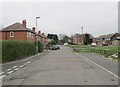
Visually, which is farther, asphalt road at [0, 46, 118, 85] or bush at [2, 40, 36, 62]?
bush at [2, 40, 36, 62]

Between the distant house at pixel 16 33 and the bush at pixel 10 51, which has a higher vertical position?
the distant house at pixel 16 33

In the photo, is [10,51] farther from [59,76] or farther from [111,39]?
[111,39]

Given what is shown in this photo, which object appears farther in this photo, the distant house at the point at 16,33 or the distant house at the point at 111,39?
the distant house at the point at 111,39

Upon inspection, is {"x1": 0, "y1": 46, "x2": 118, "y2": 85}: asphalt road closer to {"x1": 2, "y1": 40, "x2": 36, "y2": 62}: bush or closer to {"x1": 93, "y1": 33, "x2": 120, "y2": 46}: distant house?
{"x1": 2, "y1": 40, "x2": 36, "y2": 62}: bush

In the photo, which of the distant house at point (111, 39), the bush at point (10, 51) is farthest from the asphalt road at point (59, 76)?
the distant house at point (111, 39)

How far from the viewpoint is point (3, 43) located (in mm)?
23953

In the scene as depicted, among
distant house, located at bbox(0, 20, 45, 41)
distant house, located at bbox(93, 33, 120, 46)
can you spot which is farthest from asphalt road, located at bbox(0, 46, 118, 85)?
distant house, located at bbox(93, 33, 120, 46)

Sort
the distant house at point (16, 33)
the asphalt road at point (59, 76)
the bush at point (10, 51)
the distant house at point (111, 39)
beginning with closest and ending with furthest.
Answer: the asphalt road at point (59, 76) < the bush at point (10, 51) < the distant house at point (16, 33) < the distant house at point (111, 39)

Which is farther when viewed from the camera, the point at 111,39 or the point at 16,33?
the point at 111,39

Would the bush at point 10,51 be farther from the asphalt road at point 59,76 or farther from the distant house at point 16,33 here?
the distant house at point 16,33

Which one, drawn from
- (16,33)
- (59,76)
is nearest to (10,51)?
(59,76)

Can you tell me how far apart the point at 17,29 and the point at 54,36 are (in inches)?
4710

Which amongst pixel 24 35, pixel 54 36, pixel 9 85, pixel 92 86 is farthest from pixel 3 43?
pixel 54 36

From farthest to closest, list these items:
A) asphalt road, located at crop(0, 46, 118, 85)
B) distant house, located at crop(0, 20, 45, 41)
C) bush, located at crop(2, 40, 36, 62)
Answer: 1. distant house, located at crop(0, 20, 45, 41)
2. bush, located at crop(2, 40, 36, 62)
3. asphalt road, located at crop(0, 46, 118, 85)
